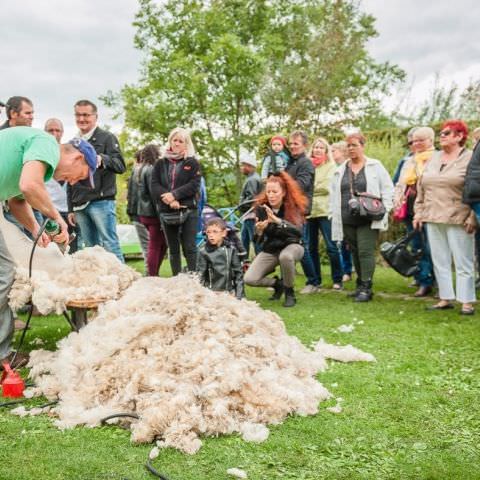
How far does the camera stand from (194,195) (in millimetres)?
6500

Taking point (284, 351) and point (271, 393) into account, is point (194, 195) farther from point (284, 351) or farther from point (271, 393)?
point (271, 393)

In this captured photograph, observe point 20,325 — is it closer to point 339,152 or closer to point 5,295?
point 5,295

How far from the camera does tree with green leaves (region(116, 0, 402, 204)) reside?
17172 mm

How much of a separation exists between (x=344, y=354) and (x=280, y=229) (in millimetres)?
2403

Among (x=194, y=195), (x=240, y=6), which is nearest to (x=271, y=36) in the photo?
(x=240, y=6)

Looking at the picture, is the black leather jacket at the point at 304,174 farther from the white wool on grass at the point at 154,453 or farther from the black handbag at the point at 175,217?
the white wool on grass at the point at 154,453

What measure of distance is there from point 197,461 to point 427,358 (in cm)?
237

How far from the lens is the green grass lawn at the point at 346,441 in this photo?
261 cm

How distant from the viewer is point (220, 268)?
579 cm

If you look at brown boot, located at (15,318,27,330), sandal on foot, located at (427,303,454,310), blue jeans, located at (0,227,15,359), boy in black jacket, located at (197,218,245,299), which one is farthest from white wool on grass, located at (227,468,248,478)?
sandal on foot, located at (427,303,454,310)

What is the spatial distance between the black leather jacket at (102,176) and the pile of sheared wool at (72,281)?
1780 mm

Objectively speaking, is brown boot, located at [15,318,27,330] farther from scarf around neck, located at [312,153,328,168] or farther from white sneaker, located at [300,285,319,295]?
scarf around neck, located at [312,153,328,168]

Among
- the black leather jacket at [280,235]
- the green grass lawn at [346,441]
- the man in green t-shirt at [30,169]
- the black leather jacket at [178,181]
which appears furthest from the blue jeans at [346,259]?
the man in green t-shirt at [30,169]

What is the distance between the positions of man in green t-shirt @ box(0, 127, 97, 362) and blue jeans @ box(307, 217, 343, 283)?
13.4 feet
